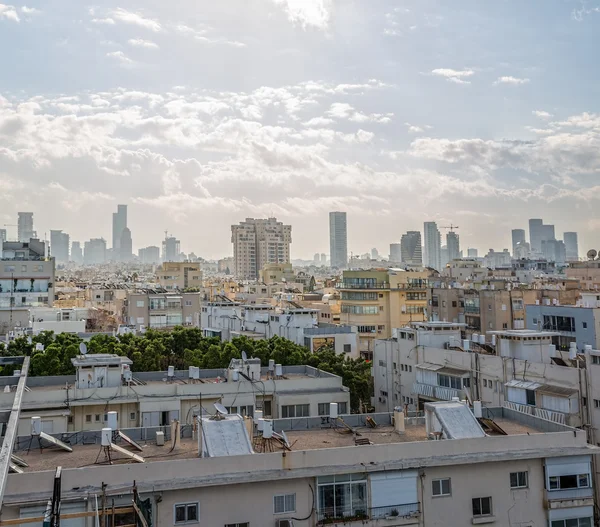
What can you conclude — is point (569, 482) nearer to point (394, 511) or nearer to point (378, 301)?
point (394, 511)

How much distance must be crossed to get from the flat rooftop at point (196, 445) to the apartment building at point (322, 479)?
3.1 inches

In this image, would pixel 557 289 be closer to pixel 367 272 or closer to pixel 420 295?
pixel 420 295

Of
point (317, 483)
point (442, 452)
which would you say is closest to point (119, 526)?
point (317, 483)

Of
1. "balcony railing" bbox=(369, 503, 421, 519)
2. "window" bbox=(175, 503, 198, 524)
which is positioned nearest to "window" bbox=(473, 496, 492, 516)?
"balcony railing" bbox=(369, 503, 421, 519)

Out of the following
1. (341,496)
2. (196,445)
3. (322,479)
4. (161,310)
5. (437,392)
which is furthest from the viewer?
(161,310)

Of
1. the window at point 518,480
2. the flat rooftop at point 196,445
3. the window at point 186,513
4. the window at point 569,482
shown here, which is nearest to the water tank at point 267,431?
the flat rooftop at point 196,445

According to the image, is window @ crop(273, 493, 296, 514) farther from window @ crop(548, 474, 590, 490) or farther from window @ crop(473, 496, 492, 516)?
window @ crop(548, 474, 590, 490)

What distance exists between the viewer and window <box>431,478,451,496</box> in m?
16.5

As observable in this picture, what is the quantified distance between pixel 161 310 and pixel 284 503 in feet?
187

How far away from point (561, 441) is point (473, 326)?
5045 centimetres

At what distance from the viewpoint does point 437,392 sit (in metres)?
32.8

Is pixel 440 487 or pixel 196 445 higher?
pixel 196 445

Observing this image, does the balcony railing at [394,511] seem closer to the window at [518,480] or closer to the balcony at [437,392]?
the window at [518,480]

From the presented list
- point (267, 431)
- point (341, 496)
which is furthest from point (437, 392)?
point (341, 496)
